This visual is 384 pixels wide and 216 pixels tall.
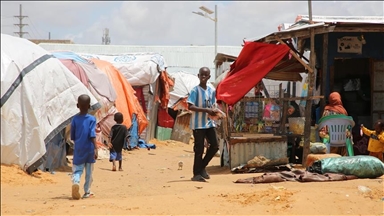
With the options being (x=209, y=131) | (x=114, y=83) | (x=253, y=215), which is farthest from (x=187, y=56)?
(x=253, y=215)

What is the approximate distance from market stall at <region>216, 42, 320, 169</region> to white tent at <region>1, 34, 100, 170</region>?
2.81m

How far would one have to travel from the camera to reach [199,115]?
350 inches

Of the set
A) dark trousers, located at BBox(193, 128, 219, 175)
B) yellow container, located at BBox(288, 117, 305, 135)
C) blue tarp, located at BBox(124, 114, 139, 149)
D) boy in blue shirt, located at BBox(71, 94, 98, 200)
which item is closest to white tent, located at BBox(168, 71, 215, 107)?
blue tarp, located at BBox(124, 114, 139, 149)

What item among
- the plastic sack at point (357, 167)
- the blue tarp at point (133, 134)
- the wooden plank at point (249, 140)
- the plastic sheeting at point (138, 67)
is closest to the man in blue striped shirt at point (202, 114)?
the wooden plank at point (249, 140)

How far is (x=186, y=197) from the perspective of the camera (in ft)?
23.1

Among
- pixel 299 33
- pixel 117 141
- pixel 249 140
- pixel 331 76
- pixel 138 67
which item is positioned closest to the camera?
pixel 249 140

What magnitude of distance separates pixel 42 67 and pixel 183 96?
13287 mm

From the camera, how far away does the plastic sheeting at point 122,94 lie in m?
16.2

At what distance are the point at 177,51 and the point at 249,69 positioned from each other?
27.2 m

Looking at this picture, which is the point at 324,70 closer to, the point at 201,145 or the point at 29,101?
the point at 201,145

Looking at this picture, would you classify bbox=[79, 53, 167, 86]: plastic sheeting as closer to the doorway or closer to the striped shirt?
the doorway

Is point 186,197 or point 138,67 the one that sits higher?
point 138,67

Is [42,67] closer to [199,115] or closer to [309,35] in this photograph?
[199,115]

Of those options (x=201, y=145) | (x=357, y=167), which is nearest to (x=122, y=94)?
(x=201, y=145)
